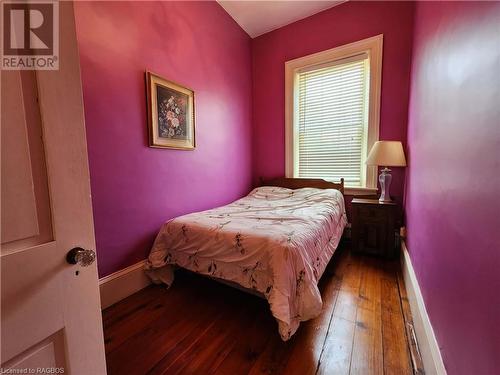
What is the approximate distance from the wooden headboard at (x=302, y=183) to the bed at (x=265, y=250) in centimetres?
53

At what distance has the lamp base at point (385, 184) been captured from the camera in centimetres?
247

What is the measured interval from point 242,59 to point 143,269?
117 inches

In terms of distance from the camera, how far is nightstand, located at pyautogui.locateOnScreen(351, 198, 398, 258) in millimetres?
2371

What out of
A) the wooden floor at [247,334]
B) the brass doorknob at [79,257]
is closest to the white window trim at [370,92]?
the wooden floor at [247,334]

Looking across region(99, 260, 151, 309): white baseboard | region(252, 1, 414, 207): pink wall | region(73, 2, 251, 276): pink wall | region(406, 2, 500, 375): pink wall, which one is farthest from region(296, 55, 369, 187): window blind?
region(99, 260, 151, 309): white baseboard

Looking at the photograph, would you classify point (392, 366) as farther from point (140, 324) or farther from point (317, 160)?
point (317, 160)

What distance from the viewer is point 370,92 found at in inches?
105

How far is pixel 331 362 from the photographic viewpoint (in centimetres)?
119

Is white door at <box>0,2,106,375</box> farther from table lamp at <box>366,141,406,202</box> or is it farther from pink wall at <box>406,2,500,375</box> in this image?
table lamp at <box>366,141,406,202</box>

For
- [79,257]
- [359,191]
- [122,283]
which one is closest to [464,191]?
[79,257]

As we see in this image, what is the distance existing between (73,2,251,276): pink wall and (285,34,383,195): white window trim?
0.89 metres

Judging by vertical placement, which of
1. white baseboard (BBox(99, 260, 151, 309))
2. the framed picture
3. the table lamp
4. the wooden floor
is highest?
the framed picture

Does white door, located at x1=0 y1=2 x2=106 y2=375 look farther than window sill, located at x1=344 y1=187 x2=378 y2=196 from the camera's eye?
No

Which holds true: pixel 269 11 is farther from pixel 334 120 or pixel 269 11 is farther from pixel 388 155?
pixel 388 155
